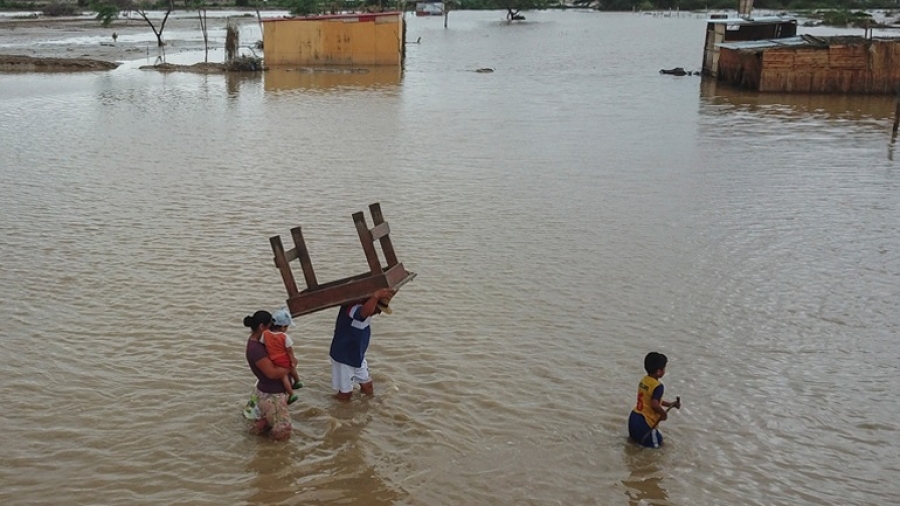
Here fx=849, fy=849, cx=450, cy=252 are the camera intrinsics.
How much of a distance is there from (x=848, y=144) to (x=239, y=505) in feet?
58.4

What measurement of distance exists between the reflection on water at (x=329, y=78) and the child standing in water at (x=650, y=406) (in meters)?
25.4

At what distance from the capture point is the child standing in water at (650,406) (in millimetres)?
6125

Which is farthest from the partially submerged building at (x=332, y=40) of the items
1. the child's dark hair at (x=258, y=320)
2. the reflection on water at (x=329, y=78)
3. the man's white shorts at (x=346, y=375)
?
the child's dark hair at (x=258, y=320)

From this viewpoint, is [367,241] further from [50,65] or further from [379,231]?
[50,65]

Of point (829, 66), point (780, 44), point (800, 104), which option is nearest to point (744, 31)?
point (780, 44)

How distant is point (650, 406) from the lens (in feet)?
20.4

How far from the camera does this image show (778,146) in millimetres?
19141

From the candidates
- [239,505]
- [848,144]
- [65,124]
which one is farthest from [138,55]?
[239,505]

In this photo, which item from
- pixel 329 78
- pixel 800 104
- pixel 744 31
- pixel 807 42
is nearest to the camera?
pixel 800 104

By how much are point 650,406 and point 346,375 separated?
95.3 inches

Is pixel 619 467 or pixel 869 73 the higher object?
pixel 869 73

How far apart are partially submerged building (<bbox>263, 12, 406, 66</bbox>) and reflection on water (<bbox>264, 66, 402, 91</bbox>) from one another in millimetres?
847

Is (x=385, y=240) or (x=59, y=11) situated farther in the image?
(x=59, y=11)

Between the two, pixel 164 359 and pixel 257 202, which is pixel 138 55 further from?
pixel 164 359
